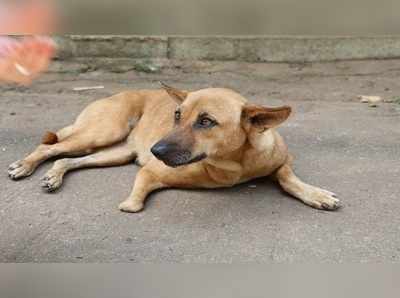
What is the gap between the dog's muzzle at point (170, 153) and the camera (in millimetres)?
2939

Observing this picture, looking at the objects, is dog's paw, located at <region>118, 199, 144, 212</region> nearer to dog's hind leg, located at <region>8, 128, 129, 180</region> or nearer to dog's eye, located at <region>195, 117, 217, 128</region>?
dog's eye, located at <region>195, 117, 217, 128</region>

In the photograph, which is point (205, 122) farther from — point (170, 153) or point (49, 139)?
point (49, 139)

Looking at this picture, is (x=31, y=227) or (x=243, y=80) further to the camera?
(x=243, y=80)

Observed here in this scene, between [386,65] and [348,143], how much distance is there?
2199 millimetres

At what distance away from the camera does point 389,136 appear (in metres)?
4.49

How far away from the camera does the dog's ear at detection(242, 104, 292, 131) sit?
3.02m

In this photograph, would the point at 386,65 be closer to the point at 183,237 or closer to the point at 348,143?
the point at 348,143

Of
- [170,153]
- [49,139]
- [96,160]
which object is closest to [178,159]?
[170,153]

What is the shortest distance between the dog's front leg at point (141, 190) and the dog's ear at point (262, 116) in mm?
648

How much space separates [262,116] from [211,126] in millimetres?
264

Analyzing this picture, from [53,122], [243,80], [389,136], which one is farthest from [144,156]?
[243,80]

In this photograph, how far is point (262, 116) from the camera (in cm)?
309

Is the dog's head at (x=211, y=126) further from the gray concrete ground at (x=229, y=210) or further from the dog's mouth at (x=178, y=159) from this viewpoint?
the gray concrete ground at (x=229, y=210)
